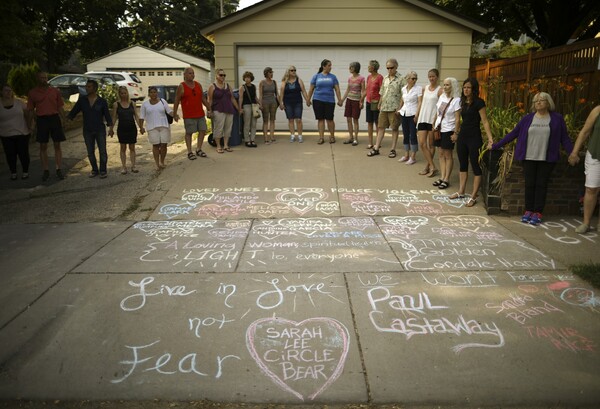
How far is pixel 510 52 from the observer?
93.6ft

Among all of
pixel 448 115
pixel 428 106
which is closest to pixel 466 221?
pixel 448 115

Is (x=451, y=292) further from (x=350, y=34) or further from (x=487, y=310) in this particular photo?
(x=350, y=34)

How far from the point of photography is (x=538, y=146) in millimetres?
6020

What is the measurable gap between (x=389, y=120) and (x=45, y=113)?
20.9 feet

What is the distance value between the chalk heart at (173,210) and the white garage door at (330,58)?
5532mm

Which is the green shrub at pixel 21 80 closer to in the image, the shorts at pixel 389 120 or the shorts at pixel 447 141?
the shorts at pixel 389 120

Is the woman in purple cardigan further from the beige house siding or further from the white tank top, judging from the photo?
the beige house siding

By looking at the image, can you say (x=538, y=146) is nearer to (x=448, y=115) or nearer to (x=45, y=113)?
(x=448, y=115)

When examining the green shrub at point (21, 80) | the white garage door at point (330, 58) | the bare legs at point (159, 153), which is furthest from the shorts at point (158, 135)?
the green shrub at point (21, 80)

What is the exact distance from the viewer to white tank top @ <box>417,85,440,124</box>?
7711mm

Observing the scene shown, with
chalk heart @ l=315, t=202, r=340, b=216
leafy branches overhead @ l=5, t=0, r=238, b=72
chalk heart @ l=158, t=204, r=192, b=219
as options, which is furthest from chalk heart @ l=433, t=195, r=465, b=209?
leafy branches overhead @ l=5, t=0, r=238, b=72

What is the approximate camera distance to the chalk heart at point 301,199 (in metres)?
6.94

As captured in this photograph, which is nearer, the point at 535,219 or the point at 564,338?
the point at 564,338

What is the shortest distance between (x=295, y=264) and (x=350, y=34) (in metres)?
8.32
